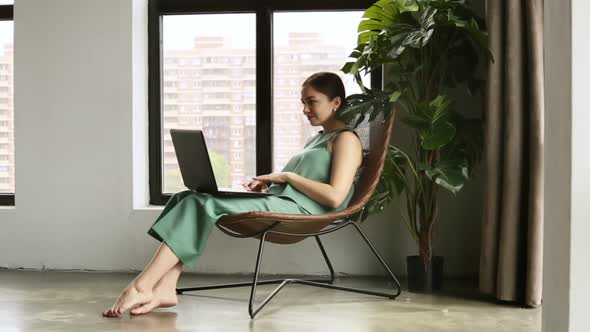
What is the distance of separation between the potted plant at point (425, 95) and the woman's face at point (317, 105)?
64 millimetres

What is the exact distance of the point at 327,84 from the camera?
337cm

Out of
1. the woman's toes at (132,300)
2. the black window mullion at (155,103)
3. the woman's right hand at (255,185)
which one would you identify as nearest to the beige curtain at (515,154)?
the woman's right hand at (255,185)

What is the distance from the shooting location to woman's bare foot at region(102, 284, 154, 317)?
2.92 m

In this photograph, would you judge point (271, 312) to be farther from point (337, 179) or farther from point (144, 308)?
point (337, 179)

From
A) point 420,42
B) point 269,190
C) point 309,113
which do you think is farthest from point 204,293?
point 420,42

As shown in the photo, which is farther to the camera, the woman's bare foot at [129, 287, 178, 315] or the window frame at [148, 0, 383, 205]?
the window frame at [148, 0, 383, 205]

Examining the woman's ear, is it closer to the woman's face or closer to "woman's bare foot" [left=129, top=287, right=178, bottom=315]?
the woman's face

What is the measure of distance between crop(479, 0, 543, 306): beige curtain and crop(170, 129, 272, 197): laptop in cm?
98

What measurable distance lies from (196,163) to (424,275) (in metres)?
1.21

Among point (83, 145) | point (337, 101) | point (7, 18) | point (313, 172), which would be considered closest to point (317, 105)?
point (337, 101)

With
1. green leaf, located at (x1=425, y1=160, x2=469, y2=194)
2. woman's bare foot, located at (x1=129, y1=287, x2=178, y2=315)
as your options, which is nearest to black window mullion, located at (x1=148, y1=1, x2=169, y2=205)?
woman's bare foot, located at (x1=129, y1=287, x2=178, y2=315)

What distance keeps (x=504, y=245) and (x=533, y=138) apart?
46 cm

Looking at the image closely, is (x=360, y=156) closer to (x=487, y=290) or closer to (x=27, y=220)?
(x=487, y=290)

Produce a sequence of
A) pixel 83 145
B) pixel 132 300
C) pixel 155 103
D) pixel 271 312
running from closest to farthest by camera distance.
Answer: pixel 132 300
pixel 271 312
pixel 83 145
pixel 155 103
